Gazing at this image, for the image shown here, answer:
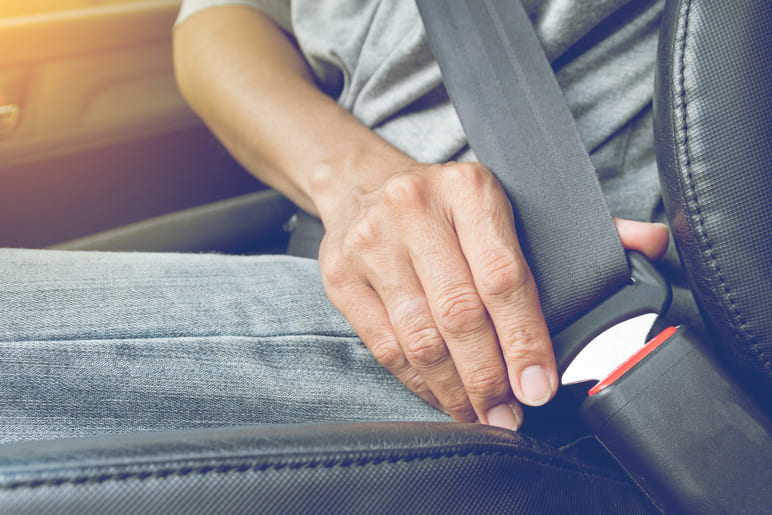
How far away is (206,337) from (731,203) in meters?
0.47

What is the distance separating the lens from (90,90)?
4.47 ft

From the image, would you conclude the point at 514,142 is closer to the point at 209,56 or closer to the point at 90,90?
the point at 209,56

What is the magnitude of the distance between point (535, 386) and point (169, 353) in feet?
1.10

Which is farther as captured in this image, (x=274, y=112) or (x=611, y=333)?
(x=274, y=112)

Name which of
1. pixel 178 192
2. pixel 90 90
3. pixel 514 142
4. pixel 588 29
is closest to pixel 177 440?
pixel 514 142

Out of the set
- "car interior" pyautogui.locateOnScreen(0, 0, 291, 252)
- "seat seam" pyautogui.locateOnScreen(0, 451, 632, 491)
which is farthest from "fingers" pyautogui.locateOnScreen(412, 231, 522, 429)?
"car interior" pyautogui.locateOnScreen(0, 0, 291, 252)

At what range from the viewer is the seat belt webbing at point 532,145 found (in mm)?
523

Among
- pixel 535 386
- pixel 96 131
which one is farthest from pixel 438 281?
pixel 96 131

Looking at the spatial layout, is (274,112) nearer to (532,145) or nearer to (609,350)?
(532,145)

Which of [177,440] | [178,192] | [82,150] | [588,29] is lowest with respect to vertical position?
[178,192]

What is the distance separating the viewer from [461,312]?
1.61ft

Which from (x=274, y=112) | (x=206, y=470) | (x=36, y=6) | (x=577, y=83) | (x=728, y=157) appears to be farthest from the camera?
(x=36, y=6)

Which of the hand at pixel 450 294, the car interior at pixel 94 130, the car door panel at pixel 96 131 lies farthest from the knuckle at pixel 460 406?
the car door panel at pixel 96 131

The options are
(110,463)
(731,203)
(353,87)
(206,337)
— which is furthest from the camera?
(353,87)
